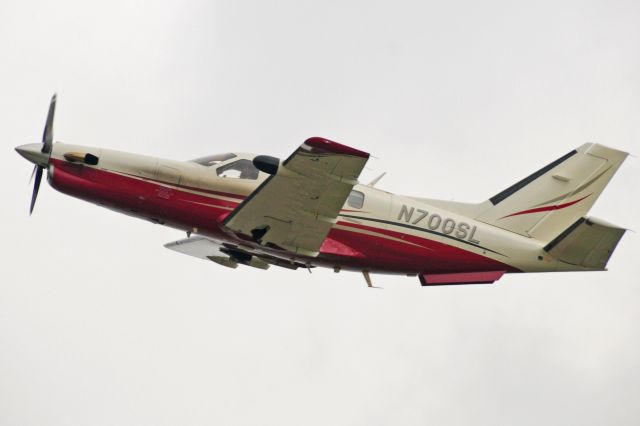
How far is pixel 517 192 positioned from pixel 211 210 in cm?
863

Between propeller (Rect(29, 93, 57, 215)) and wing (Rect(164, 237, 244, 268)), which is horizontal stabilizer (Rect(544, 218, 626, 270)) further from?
propeller (Rect(29, 93, 57, 215))

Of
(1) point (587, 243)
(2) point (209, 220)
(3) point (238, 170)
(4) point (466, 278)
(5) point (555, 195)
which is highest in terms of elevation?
(5) point (555, 195)

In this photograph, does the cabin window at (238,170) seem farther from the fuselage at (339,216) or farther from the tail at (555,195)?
the tail at (555,195)

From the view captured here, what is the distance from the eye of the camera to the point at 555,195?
3134 cm

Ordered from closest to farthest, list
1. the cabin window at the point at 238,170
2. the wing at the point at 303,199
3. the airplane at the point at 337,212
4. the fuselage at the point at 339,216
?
the wing at the point at 303,199 < the airplane at the point at 337,212 < the fuselage at the point at 339,216 < the cabin window at the point at 238,170

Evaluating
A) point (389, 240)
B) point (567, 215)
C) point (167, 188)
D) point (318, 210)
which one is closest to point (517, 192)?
point (567, 215)

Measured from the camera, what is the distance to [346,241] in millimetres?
28891

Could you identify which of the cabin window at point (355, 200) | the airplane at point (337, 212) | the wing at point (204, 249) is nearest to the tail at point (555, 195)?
the airplane at point (337, 212)

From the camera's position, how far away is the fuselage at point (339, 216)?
2784cm

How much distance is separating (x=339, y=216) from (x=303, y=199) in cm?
224

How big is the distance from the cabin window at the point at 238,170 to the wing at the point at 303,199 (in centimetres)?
144

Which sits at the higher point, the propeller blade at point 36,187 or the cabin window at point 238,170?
the cabin window at point 238,170

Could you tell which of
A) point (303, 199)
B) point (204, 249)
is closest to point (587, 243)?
point (303, 199)

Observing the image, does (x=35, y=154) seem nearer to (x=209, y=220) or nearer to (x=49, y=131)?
(x=49, y=131)
